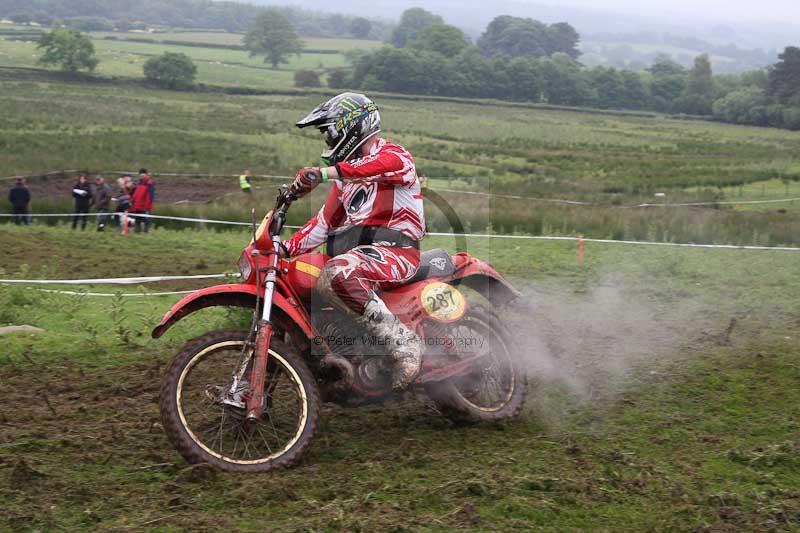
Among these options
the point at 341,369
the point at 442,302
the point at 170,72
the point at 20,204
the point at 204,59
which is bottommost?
the point at 20,204

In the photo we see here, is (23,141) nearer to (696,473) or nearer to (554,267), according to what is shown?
(554,267)

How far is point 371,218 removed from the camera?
21.0 feet

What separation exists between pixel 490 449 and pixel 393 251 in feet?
4.96

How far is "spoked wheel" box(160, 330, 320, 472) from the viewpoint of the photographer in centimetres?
554

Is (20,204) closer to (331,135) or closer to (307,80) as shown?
(331,135)

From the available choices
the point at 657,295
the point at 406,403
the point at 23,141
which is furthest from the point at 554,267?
the point at 23,141

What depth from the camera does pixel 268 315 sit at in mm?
5797

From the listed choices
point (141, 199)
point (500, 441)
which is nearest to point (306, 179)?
point (500, 441)

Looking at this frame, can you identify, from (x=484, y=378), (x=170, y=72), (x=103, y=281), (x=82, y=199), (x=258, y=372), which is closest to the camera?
(x=258, y=372)

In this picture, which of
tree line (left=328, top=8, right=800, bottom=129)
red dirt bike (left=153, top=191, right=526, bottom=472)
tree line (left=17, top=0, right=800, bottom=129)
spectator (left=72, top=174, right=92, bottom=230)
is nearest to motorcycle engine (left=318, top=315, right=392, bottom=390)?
red dirt bike (left=153, top=191, right=526, bottom=472)

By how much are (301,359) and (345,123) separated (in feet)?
5.20

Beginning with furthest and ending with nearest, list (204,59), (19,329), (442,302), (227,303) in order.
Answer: (204,59)
(19,329)
(442,302)
(227,303)

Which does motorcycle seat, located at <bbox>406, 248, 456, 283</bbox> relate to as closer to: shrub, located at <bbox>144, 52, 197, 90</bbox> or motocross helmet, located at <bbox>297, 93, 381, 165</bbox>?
motocross helmet, located at <bbox>297, 93, 381, 165</bbox>

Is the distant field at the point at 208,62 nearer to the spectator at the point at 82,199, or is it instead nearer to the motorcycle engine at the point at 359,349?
the spectator at the point at 82,199
